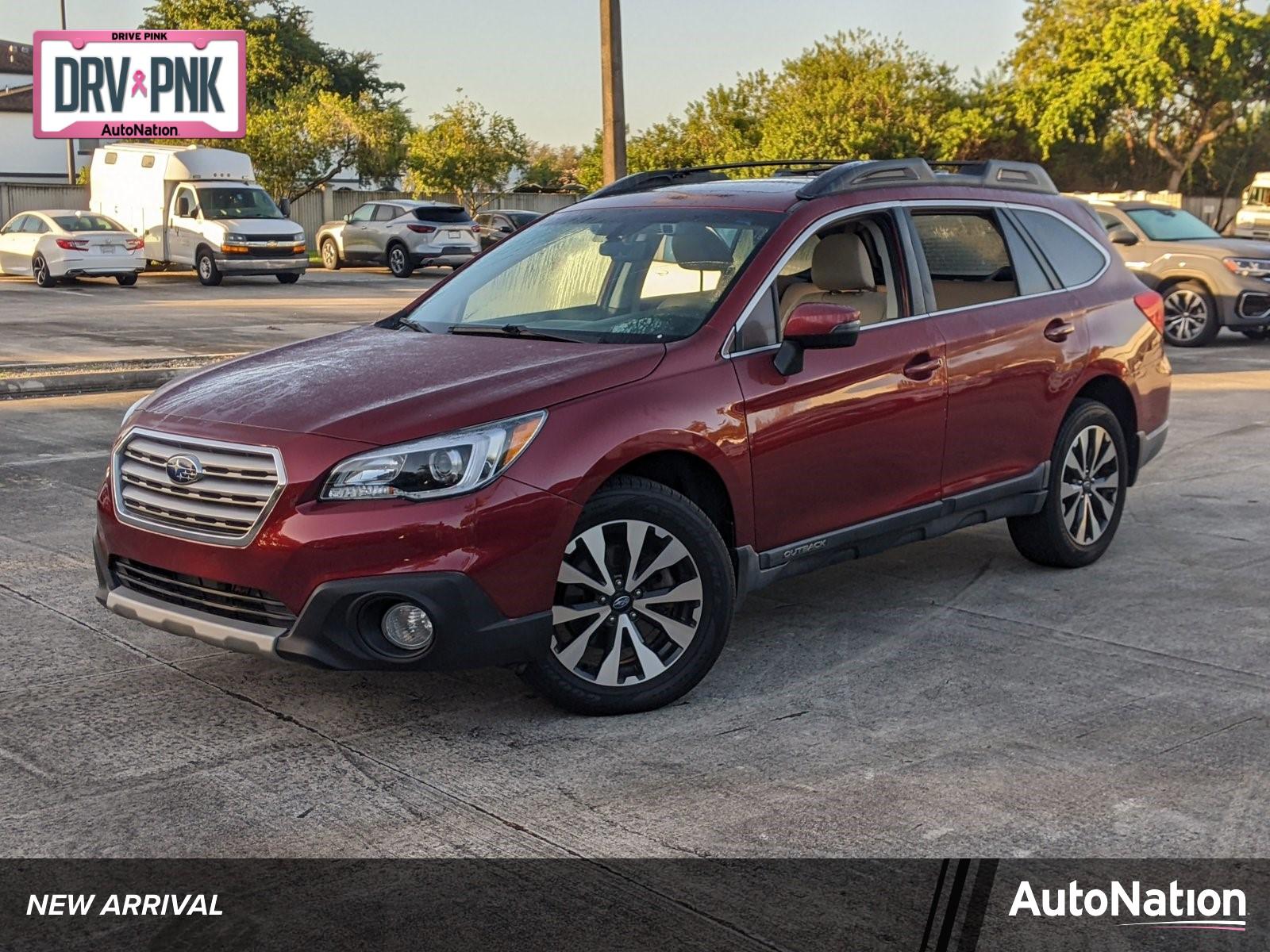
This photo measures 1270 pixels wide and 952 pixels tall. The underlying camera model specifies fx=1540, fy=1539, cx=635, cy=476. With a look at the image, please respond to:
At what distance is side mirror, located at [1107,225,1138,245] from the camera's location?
1794cm

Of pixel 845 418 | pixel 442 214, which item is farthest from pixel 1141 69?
pixel 845 418

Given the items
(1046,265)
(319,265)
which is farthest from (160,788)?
(319,265)

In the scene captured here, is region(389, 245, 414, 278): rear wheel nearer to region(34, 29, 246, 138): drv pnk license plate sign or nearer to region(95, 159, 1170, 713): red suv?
region(34, 29, 246, 138): drv pnk license plate sign

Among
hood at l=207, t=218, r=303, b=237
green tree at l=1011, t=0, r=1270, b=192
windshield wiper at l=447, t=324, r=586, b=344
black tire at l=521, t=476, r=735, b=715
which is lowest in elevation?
black tire at l=521, t=476, r=735, b=715

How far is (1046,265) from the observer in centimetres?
688

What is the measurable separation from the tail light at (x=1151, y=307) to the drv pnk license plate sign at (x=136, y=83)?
30.3m

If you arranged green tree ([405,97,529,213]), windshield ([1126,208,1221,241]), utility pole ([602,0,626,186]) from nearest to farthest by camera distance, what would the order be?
utility pole ([602,0,626,186]) → windshield ([1126,208,1221,241]) → green tree ([405,97,529,213])

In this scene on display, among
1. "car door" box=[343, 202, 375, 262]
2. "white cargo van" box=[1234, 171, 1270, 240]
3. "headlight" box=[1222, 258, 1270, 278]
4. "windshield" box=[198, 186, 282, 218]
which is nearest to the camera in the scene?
"headlight" box=[1222, 258, 1270, 278]

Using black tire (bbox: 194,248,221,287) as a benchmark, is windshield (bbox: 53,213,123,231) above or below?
above

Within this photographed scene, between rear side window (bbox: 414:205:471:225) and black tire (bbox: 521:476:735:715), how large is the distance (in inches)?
1193

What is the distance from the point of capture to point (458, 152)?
48.5 meters

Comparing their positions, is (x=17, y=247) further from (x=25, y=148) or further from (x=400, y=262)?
(x=25, y=148)

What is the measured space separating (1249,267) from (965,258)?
1271cm

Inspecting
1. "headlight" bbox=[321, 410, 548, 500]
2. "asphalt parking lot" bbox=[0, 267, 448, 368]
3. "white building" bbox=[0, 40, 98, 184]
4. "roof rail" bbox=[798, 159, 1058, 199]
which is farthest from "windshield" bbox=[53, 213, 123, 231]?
"white building" bbox=[0, 40, 98, 184]
